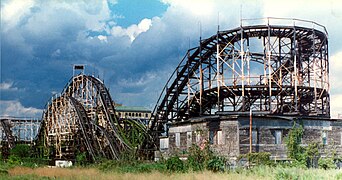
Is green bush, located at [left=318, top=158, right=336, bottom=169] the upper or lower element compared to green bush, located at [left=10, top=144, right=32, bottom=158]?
upper

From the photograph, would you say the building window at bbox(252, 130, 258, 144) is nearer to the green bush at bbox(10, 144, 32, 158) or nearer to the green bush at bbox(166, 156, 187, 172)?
the green bush at bbox(166, 156, 187, 172)

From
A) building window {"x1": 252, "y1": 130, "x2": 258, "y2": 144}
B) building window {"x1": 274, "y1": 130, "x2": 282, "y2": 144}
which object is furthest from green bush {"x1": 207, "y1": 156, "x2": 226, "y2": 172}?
building window {"x1": 274, "y1": 130, "x2": 282, "y2": 144}

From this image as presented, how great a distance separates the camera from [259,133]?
32.2m

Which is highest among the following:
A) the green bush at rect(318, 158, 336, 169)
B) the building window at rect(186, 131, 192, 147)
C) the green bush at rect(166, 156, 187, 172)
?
the building window at rect(186, 131, 192, 147)

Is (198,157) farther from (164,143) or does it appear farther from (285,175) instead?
(164,143)

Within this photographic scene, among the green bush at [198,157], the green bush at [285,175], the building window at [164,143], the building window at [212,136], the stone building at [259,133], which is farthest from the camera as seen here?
the building window at [164,143]

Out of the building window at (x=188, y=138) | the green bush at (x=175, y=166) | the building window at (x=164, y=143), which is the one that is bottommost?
the green bush at (x=175, y=166)

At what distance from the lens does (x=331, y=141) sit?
3447 centimetres

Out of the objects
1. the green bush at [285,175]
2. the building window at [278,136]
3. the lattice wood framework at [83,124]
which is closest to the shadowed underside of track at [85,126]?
the lattice wood framework at [83,124]

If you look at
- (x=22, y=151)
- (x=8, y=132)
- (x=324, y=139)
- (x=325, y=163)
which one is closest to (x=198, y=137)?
(x=325, y=163)

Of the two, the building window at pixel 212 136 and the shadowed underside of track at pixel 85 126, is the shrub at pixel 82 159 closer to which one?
the shadowed underside of track at pixel 85 126

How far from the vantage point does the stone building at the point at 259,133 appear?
31766 mm

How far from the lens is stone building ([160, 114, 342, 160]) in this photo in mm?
31766

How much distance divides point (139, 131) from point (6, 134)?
21355mm
